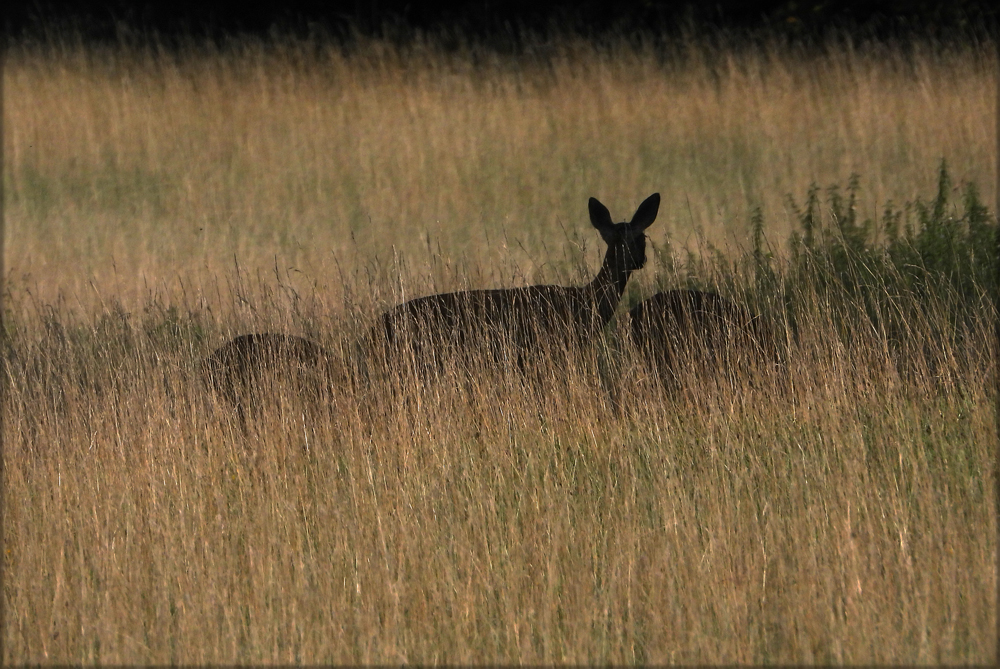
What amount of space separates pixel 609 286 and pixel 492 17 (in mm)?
11051

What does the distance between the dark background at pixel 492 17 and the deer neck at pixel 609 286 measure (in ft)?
29.0

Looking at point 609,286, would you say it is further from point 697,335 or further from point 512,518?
point 512,518

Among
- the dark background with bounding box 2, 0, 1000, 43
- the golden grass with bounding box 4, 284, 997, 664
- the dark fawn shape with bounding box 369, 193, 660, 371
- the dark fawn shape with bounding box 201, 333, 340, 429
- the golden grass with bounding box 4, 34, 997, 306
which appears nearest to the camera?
the golden grass with bounding box 4, 284, 997, 664

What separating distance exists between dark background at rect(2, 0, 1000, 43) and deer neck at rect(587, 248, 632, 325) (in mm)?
8849

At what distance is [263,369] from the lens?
5344mm

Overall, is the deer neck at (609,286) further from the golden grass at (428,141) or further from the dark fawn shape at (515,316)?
the golden grass at (428,141)

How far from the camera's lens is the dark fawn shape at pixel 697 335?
17.6 feet

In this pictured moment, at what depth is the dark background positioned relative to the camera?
14797 millimetres

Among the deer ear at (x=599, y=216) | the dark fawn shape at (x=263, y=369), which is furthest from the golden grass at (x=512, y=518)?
the deer ear at (x=599, y=216)

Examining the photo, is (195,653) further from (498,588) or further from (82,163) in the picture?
(82,163)

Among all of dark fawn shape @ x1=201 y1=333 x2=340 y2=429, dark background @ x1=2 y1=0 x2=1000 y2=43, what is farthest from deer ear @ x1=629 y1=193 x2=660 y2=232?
dark background @ x1=2 y1=0 x2=1000 y2=43

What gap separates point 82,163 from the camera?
1303 cm

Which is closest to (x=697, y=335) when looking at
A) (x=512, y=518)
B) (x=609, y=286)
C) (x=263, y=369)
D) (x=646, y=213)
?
(x=609, y=286)

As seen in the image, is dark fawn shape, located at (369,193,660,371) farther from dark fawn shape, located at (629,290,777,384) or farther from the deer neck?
dark fawn shape, located at (629,290,777,384)
